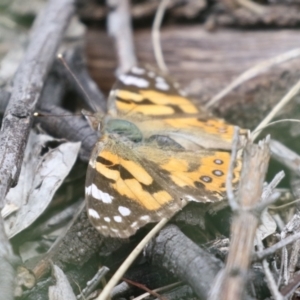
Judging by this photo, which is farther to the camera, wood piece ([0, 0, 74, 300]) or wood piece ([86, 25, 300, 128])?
wood piece ([86, 25, 300, 128])

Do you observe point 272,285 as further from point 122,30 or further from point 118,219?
point 122,30

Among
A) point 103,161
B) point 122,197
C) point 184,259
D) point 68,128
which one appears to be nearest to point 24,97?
point 68,128

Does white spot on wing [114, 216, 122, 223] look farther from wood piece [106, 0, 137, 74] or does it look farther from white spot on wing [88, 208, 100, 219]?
wood piece [106, 0, 137, 74]

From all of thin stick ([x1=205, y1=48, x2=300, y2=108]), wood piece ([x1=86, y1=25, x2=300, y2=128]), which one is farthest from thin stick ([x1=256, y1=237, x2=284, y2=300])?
thin stick ([x1=205, y1=48, x2=300, y2=108])

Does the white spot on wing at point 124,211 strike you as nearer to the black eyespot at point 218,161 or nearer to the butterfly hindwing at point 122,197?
the butterfly hindwing at point 122,197

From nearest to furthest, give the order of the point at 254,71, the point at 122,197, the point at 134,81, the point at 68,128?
1. the point at 122,197
2. the point at 68,128
3. the point at 134,81
4. the point at 254,71

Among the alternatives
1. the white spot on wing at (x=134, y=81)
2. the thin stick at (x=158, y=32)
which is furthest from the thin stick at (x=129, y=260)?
the thin stick at (x=158, y=32)
